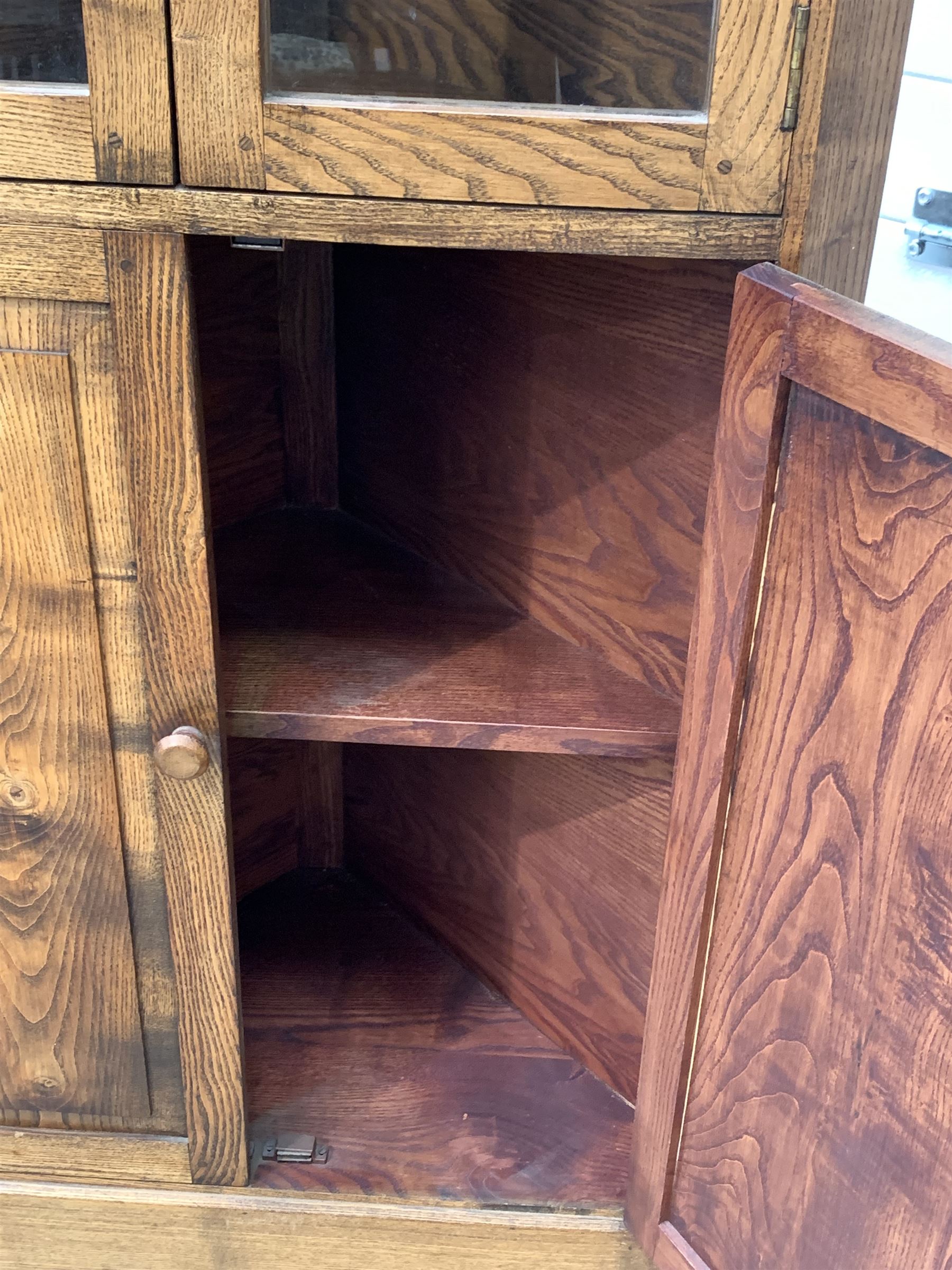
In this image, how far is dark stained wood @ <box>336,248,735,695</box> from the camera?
855mm

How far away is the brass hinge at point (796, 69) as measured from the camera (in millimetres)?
619

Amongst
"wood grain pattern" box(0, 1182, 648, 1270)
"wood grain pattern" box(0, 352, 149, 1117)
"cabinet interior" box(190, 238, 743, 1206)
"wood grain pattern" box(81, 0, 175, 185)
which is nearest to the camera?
"wood grain pattern" box(81, 0, 175, 185)

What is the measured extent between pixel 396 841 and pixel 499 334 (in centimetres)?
54

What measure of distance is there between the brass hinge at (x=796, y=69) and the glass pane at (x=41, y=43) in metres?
0.36

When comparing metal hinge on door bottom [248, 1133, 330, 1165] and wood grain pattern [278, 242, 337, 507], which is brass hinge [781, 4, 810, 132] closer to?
wood grain pattern [278, 242, 337, 507]

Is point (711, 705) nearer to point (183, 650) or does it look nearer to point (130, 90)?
point (183, 650)

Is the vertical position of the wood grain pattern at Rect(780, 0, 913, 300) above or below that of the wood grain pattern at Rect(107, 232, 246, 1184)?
above

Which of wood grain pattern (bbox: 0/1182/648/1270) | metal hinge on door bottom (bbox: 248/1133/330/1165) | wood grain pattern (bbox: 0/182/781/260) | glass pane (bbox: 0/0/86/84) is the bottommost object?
wood grain pattern (bbox: 0/1182/648/1270)

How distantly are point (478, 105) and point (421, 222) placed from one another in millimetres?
65

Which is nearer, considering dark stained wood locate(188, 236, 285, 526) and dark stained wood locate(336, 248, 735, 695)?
dark stained wood locate(336, 248, 735, 695)

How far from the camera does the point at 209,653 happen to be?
803 millimetres

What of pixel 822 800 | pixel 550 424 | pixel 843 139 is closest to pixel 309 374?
pixel 550 424

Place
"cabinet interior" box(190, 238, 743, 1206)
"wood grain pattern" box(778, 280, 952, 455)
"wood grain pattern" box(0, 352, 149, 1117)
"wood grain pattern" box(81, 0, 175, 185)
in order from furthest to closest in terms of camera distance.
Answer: "cabinet interior" box(190, 238, 743, 1206), "wood grain pattern" box(0, 352, 149, 1117), "wood grain pattern" box(81, 0, 175, 185), "wood grain pattern" box(778, 280, 952, 455)

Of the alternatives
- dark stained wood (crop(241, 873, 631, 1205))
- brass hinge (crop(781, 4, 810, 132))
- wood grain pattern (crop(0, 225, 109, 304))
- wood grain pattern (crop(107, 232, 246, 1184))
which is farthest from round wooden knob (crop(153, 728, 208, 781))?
brass hinge (crop(781, 4, 810, 132))
